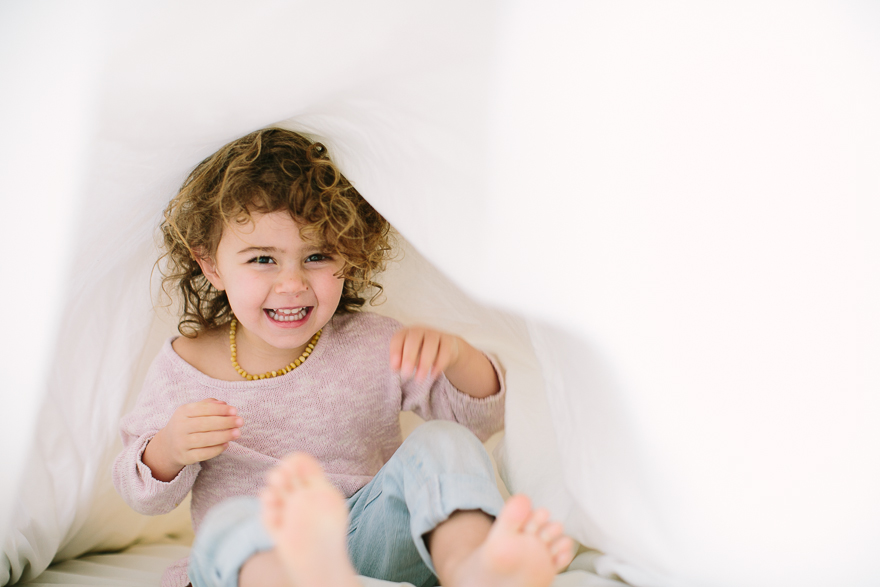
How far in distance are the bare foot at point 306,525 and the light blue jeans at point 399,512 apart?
8 cm

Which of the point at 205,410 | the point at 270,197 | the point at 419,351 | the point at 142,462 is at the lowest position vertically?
the point at 142,462

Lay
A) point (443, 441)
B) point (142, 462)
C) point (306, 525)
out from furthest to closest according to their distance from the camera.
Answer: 1. point (142, 462)
2. point (443, 441)
3. point (306, 525)

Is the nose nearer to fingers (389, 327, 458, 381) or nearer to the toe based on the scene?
fingers (389, 327, 458, 381)

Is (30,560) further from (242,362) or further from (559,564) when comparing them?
(559,564)

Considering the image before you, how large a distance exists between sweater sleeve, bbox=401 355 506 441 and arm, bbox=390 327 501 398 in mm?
10

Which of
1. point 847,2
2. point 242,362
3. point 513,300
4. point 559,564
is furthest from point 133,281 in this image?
point 847,2

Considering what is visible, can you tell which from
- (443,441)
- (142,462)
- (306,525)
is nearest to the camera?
(306,525)

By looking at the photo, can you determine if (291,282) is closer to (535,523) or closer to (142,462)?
(142,462)

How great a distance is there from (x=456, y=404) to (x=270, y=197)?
337mm

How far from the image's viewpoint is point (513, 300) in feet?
1.82

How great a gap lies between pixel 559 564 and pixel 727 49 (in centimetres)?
37

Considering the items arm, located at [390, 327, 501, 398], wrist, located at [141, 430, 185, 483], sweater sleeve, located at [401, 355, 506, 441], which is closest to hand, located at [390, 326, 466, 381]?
arm, located at [390, 327, 501, 398]

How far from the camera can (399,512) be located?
663 millimetres

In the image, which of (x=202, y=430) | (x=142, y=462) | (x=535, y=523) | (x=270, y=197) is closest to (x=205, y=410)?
(x=202, y=430)
